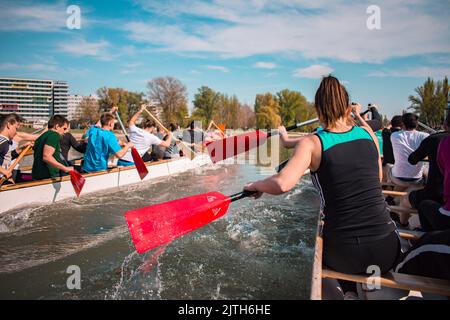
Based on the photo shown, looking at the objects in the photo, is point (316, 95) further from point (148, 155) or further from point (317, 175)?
point (148, 155)

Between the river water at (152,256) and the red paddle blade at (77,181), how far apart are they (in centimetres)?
31

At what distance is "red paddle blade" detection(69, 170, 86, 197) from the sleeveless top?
20.9ft

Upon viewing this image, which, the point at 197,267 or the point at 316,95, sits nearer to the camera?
the point at 316,95

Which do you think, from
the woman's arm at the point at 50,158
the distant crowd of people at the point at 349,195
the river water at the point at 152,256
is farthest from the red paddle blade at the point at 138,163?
the distant crowd of people at the point at 349,195

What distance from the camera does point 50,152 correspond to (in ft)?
21.1

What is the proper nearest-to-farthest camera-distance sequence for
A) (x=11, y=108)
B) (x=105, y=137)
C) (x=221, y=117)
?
(x=105, y=137) → (x=221, y=117) → (x=11, y=108)

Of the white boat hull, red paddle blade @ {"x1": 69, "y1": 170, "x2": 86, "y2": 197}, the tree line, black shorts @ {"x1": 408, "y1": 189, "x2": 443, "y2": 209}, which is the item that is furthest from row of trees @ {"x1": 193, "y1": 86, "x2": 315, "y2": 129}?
black shorts @ {"x1": 408, "y1": 189, "x2": 443, "y2": 209}

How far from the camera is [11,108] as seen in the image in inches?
4459

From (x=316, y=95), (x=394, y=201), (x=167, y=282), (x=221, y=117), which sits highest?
(x=221, y=117)

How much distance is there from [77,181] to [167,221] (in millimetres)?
4885

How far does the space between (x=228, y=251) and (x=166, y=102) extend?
63908mm

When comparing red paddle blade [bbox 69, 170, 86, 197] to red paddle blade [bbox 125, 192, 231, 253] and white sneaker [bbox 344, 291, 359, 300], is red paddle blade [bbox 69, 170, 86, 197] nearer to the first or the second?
red paddle blade [bbox 125, 192, 231, 253]

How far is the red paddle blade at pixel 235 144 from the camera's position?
9887mm

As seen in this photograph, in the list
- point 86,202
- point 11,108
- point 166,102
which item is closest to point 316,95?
point 86,202
